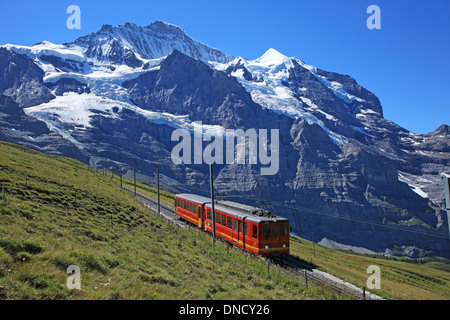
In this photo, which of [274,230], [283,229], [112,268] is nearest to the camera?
[112,268]

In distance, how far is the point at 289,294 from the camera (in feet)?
49.6

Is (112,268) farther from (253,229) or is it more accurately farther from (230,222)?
(230,222)

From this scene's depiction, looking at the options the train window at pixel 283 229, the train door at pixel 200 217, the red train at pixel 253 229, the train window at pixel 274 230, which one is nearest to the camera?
the red train at pixel 253 229

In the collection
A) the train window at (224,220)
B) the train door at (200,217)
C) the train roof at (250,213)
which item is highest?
the train roof at (250,213)

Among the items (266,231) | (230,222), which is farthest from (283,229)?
(230,222)

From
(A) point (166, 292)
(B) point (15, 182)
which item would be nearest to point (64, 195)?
(B) point (15, 182)

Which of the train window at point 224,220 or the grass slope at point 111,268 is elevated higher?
the grass slope at point 111,268

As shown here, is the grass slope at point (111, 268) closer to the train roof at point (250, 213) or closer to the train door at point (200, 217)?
the train roof at point (250, 213)

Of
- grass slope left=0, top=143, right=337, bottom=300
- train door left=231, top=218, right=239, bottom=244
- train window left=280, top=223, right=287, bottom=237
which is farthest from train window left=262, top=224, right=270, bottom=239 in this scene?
train door left=231, top=218, right=239, bottom=244

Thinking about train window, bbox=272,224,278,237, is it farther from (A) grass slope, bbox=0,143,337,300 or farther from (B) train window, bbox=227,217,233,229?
(B) train window, bbox=227,217,233,229

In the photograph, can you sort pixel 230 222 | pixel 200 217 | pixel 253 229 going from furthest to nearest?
pixel 200 217 → pixel 230 222 → pixel 253 229

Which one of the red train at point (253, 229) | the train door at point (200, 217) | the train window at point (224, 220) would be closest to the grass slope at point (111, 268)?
the red train at point (253, 229)

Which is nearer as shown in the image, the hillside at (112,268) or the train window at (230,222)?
the hillside at (112,268)
